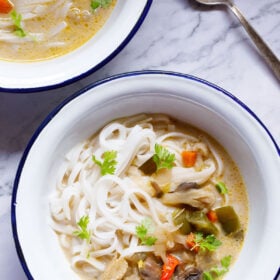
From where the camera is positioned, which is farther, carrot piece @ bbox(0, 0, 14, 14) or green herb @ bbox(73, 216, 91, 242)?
carrot piece @ bbox(0, 0, 14, 14)

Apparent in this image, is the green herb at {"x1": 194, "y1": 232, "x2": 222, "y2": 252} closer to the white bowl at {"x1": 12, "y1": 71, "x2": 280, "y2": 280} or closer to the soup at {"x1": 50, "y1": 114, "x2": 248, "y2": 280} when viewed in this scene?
the soup at {"x1": 50, "y1": 114, "x2": 248, "y2": 280}

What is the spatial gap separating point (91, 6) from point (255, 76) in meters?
0.92

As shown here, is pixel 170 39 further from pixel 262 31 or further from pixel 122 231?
pixel 122 231

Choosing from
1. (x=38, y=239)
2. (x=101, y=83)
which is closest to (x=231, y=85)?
(x=101, y=83)

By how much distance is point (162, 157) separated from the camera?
309cm

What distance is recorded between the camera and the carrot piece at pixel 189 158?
3152 millimetres

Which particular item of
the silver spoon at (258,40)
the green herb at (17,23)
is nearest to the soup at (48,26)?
the green herb at (17,23)

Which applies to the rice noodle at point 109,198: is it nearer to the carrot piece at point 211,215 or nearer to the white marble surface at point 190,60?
the carrot piece at point 211,215

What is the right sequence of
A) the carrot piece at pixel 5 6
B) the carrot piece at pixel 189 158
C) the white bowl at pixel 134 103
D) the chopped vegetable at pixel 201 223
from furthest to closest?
the carrot piece at pixel 5 6, the carrot piece at pixel 189 158, the chopped vegetable at pixel 201 223, the white bowl at pixel 134 103

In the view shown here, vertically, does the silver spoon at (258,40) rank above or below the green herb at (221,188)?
above

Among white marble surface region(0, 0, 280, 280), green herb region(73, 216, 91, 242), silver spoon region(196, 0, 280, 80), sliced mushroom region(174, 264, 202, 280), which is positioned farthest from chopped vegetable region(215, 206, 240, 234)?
silver spoon region(196, 0, 280, 80)

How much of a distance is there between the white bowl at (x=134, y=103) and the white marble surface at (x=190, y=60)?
32 centimetres

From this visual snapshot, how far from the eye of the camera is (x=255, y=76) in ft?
10.9

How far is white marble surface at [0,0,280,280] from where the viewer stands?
10.8ft
